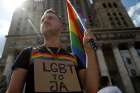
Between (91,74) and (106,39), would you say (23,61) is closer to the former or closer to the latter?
(91,74)

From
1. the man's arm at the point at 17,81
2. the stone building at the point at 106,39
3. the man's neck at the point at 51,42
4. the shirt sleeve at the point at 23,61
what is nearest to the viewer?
the man's arm at the point at 17,81

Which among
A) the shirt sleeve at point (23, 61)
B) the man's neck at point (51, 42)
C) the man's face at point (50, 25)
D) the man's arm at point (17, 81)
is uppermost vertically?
the man's face at point (50, 25)

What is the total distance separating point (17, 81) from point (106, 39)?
3393 cm

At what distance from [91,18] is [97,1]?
4663 mm

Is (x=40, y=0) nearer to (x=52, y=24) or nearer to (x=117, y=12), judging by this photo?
(x=117, y=12)

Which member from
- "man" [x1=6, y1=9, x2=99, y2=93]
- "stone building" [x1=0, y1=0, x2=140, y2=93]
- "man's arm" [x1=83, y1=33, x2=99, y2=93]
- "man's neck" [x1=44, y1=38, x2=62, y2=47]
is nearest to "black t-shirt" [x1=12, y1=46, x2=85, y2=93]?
"man" [x1=6, y1=9, x2=99, y2=93]

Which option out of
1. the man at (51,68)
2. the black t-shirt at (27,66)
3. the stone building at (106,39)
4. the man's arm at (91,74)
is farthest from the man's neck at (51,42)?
the stone building at (106,39)

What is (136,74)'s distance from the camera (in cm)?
2989

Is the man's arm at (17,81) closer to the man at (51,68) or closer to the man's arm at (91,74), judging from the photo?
the man at (51,68)

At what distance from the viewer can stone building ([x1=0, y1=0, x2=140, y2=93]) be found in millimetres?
30844

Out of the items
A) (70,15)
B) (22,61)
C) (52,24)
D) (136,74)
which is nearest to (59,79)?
(22,61)

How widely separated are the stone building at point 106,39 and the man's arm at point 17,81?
23301mm

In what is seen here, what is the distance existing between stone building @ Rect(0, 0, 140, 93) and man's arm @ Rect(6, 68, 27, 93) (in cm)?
2330

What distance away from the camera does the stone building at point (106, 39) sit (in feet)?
101
